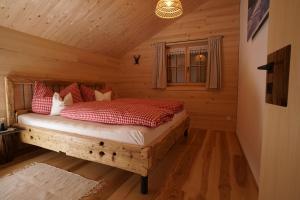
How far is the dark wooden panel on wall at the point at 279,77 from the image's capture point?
0.60m

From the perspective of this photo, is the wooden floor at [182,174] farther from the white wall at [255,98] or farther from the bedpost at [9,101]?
the bedpost at [9,101]

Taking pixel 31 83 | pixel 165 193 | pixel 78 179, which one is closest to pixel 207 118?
pixel 165 193

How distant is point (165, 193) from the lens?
1622 mm

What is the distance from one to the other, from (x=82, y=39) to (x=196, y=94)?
111 inches

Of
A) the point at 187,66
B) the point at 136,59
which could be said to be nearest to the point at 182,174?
the point at 187,66

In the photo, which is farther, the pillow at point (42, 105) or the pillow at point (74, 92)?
the pillow at point (74, 92)

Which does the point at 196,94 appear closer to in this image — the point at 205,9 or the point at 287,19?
the point at 205,9

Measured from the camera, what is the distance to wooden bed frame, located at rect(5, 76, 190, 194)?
5.26ft

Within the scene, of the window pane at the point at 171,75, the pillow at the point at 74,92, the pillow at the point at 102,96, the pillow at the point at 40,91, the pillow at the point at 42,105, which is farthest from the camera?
the window pane at the point at 171,75

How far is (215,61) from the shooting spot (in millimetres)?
3867

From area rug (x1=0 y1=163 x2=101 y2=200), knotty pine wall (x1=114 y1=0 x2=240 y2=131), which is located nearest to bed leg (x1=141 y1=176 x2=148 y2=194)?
area rug (x1=0 y1=163 x2=101 y2=200)

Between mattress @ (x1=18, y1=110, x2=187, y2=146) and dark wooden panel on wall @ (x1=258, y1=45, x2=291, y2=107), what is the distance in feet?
3.63

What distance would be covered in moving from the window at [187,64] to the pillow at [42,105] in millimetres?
2877

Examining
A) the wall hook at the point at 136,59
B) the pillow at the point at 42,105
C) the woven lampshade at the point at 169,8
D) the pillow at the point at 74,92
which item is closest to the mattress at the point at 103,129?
the pillow at the point at 42,105
